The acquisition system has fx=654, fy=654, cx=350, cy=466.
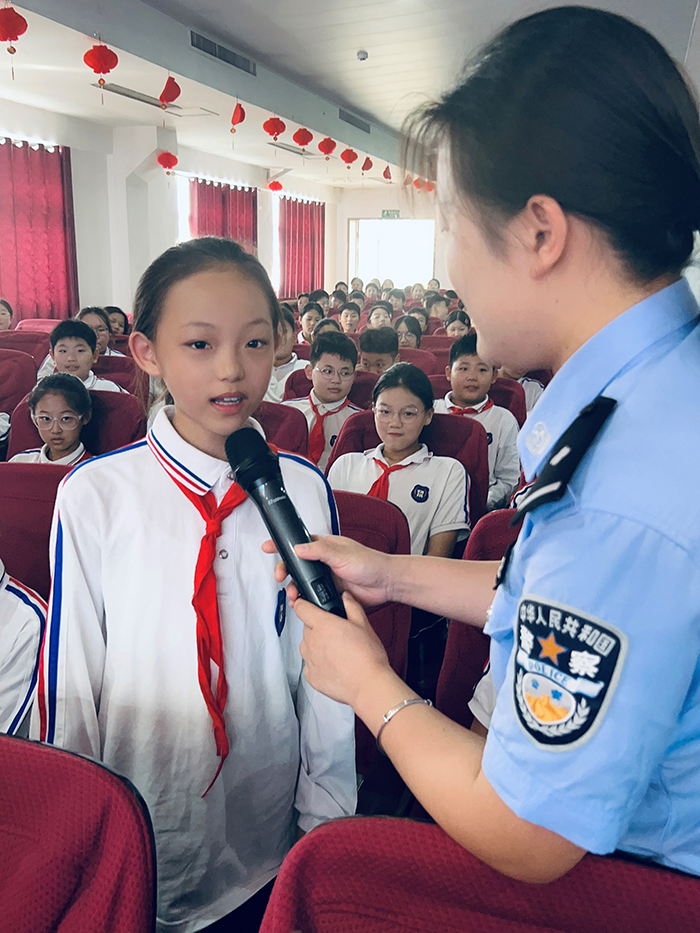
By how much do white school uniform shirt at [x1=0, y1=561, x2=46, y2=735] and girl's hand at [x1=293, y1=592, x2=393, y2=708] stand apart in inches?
26.9

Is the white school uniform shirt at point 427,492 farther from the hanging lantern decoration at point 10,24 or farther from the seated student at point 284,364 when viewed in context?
the hanging lantern decoration at point 10,24

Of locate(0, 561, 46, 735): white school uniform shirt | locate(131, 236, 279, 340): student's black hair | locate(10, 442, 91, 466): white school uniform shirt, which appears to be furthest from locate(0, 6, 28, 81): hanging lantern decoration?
locate(0, 561, 46, 735): white school uniform shirt

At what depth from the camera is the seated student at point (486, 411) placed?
3137 millimetres

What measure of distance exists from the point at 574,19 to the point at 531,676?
543 mm

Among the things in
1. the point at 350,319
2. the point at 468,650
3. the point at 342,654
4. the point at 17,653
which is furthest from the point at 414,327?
the point at 342,654

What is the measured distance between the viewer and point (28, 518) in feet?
5.58

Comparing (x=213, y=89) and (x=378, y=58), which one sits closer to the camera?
(x=213, y=89)

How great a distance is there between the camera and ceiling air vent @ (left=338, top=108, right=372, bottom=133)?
9.19 metres

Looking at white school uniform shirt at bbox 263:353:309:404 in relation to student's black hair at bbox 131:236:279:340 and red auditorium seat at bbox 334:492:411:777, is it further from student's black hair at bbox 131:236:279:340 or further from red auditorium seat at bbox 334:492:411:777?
student's black hair at bbox 131:236:279:340

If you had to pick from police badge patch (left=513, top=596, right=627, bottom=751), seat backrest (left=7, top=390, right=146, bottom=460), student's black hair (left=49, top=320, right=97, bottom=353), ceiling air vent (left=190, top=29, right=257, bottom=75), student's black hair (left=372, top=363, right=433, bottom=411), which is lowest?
seat backrest (left=7, top=390, right=146, bottom=460)

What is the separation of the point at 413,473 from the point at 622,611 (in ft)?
6.35

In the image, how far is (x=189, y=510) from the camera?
104 centimetres

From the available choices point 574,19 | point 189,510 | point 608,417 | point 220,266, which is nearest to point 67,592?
point 189,510

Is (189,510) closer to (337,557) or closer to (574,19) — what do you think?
(337,557)
